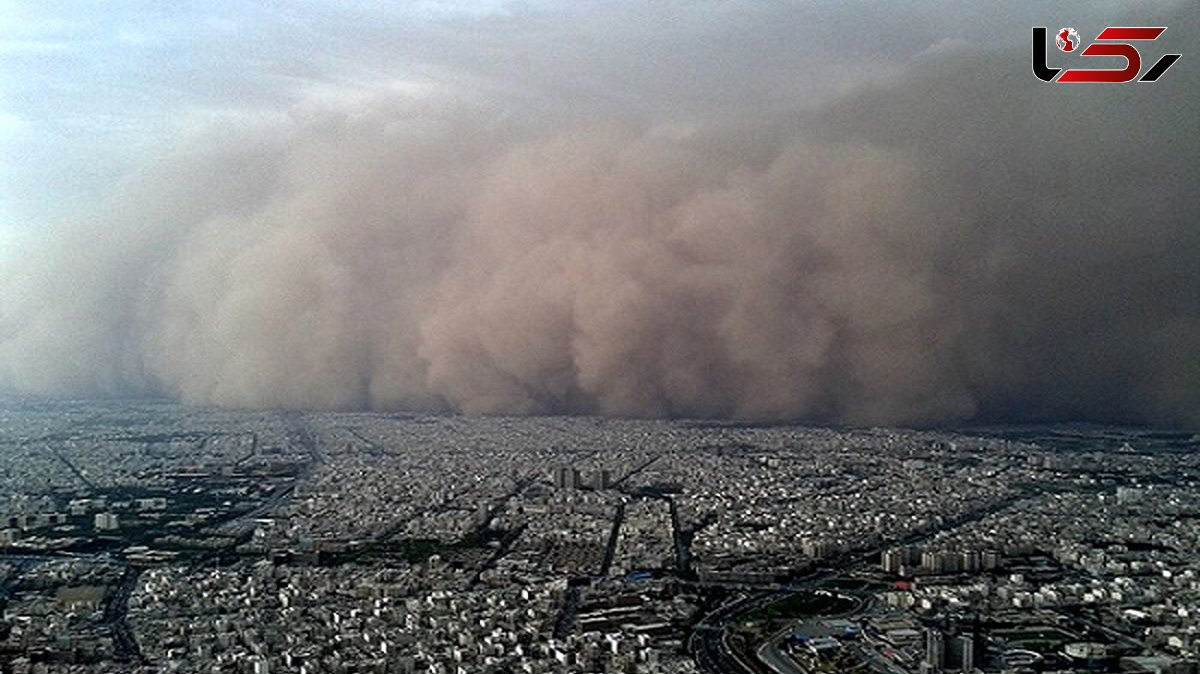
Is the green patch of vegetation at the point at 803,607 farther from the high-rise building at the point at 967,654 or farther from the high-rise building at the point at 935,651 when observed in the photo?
the high-rise building at the point at 967,654

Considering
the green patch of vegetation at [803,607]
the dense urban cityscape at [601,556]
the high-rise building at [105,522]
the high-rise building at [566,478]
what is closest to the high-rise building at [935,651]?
the dense urban cityscape at [601,556]

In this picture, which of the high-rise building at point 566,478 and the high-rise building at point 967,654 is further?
the high-rise building at point 566,478

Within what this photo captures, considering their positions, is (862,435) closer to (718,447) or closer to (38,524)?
(718,447)

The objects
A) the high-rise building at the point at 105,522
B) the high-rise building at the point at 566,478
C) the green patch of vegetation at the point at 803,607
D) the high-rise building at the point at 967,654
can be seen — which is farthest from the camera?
the high-rise building at the point at 566,478

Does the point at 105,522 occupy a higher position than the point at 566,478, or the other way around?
the point at 566,478

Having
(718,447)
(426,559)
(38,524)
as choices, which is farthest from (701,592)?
(718,447)

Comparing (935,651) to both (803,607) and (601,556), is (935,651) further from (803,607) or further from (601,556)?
(601,556)

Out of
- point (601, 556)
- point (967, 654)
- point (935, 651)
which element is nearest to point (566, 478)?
point (601, 556)

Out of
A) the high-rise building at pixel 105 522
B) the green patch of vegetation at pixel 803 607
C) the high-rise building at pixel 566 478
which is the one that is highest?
the high-rise building at pixel 566 478
